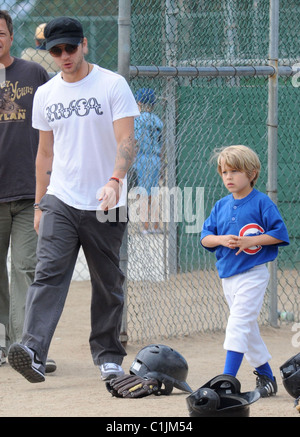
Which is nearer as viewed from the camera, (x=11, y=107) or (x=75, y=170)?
(x=75, y=170)

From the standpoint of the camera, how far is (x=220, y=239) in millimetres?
4648

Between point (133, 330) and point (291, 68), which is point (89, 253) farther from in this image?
point (291, 68)

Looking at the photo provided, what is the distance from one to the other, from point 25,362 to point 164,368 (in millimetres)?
750

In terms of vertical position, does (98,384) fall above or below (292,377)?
below

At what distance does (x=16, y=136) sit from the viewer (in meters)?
5.63

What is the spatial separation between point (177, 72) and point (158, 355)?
230 centimetres

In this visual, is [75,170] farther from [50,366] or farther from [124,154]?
[50,366]

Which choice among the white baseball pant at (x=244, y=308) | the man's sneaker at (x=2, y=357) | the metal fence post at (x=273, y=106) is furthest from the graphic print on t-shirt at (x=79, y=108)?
the metal fence post at (x=273, y=106)

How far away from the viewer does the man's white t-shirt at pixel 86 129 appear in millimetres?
4887

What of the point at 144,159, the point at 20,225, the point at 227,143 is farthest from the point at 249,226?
the point at 227,143

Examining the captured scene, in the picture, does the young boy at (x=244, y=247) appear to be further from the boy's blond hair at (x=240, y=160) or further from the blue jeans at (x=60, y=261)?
the blue jeans at (x=60, y=261)

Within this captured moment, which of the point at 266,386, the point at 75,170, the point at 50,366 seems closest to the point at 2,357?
the point at 50,366

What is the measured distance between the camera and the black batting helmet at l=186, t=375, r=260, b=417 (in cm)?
393

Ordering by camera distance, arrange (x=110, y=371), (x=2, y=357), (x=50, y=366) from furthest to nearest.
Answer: (x=2, y=357)
(x=50, y=366)
(x=110, y=371)
